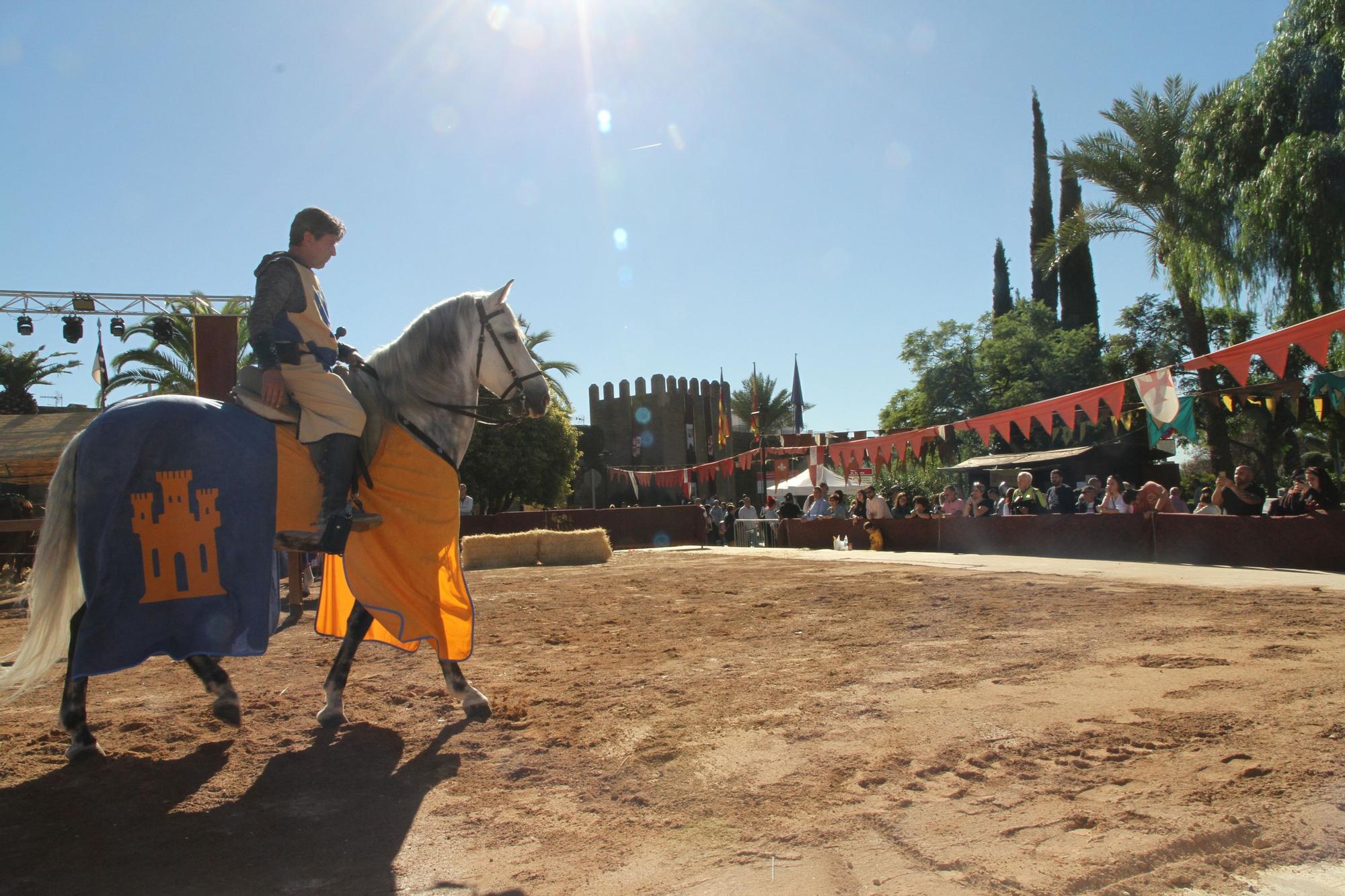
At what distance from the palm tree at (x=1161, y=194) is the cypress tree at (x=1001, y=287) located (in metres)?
26.2

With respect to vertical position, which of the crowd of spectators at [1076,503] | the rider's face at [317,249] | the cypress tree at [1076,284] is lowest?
the crowd of spectators at [1076,503]

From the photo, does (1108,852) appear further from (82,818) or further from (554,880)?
(82,818)

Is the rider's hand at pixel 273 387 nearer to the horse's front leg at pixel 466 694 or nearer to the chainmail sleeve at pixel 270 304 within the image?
the chainmail sleeve at pixel 270 304

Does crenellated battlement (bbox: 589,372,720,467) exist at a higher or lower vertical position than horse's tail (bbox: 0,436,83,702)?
higher

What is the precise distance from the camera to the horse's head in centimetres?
461

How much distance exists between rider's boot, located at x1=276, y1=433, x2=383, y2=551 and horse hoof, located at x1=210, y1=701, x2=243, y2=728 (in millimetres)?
757

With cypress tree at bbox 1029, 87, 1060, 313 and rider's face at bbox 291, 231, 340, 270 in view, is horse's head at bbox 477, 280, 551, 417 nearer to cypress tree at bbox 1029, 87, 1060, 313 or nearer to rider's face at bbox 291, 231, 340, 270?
rider's face at bbox 291, 231, 340, 270

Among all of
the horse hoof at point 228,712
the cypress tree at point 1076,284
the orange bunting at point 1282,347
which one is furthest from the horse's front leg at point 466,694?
the cypress tree at point 1076,284

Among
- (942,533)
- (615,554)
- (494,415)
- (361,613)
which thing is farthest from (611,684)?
(615,554)

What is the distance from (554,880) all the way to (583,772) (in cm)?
90

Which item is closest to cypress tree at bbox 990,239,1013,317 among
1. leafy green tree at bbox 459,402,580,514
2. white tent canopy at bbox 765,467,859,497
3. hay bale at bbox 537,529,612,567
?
white tent canopy at bbox 765,467,859,497

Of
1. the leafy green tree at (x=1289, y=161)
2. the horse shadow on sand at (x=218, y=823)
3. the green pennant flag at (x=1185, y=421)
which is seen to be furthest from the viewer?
the leafy green tree at (x=1289, y=161)

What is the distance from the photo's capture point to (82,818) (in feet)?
10.1

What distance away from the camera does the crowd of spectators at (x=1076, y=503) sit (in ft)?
33.8
